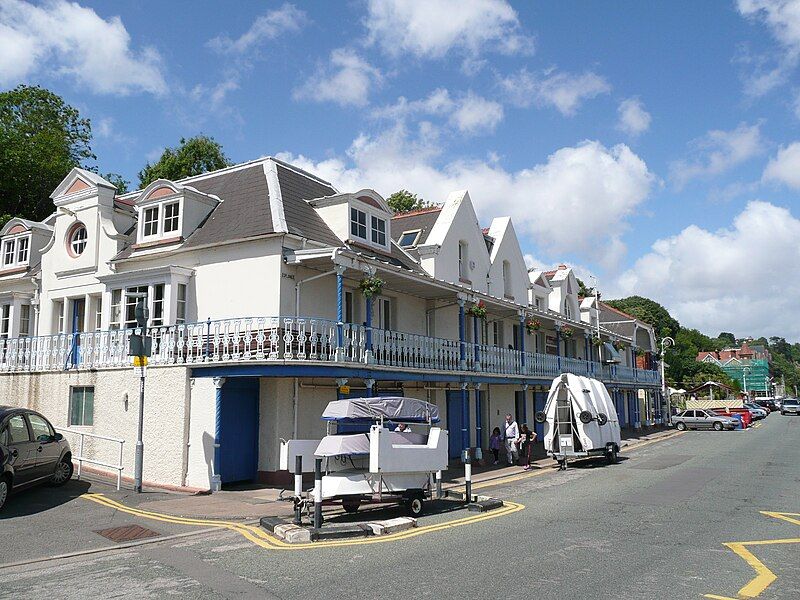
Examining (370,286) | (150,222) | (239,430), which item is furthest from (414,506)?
(150,222)

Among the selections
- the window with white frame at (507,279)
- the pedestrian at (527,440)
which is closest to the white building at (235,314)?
the pedestrian at (527,440)

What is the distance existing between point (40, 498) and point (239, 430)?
178 inches

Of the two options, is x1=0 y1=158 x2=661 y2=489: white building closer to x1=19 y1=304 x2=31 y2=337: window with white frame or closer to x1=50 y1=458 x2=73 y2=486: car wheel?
x1=19 y1=304 x2=31 y2=337: window with white frame

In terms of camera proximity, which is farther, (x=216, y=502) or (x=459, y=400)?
(x=459, y=400)

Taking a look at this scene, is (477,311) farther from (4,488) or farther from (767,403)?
(767,403)

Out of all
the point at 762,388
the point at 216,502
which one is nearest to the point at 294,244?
the point at 216,502

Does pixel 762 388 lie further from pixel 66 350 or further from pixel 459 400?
pixel 66 350

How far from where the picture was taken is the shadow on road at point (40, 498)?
12.2 meters

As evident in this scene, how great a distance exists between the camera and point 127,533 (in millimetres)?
10867

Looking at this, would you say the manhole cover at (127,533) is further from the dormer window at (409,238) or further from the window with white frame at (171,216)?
the dormer window at (409,238)

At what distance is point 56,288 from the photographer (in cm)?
2186

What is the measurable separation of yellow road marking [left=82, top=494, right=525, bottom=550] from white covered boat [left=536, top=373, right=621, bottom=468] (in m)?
7.79

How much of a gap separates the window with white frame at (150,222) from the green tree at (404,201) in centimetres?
2415

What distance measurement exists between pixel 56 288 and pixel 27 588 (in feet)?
53.7
